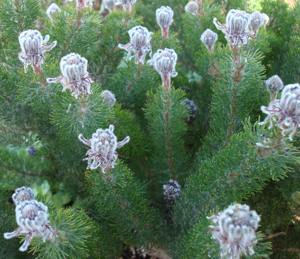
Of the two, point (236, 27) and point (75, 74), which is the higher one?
point (236, 27)

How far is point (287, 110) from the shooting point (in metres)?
0.87

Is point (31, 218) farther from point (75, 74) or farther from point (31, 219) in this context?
point (75, 74)

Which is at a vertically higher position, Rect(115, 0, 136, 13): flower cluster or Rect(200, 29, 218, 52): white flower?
Rect(115, 0, 136, 13): flower cluster

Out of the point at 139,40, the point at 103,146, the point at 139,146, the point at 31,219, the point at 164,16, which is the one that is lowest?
the point at 31,219

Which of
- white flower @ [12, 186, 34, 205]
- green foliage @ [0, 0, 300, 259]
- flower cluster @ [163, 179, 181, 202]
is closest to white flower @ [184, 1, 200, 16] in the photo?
green foliage @ [0, 0, 300, 259]

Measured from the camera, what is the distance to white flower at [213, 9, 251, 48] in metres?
1.13

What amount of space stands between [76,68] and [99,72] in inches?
27.0

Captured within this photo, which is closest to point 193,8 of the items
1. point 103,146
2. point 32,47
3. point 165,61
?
point 165,61

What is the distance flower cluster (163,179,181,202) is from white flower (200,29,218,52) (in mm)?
476

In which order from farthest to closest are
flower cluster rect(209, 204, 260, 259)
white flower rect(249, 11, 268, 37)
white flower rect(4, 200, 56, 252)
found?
white flower rect(249, 11, 268, 37) < white flower rect(4, 200, 56, 252) < flower cluster rect(209, 204, 260, 259)

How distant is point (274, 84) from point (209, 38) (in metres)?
0.30

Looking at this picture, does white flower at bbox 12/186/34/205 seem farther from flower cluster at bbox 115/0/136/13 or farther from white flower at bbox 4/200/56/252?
flower cluster at bbox 115/0/136/13

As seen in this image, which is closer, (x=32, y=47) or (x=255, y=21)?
(x=32, y=47)

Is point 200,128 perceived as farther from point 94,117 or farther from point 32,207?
point 32,207
